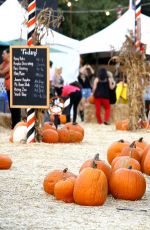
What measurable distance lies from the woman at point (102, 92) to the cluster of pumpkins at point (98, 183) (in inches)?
462

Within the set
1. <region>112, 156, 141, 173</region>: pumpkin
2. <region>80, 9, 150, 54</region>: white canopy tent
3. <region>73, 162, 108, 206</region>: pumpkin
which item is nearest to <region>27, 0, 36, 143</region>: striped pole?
<region>112, 156, 141, 173</region>: pumpkin

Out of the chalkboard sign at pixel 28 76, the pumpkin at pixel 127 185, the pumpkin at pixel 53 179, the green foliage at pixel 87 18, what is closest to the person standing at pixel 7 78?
the chalkboard sign at pixel 28 76

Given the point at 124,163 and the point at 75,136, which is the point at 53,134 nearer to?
the point at 75,136

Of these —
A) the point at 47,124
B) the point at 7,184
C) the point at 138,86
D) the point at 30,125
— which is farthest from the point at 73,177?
the point at 138,86

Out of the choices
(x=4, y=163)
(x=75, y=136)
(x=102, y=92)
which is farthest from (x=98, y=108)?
(x=4, y=163)

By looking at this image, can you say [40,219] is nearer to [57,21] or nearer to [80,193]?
[80,193]

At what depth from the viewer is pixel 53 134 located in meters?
12.9

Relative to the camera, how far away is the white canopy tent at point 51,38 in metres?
19.7

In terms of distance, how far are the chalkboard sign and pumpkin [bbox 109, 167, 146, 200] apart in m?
5.69

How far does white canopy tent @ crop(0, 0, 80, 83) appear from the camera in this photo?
19656mm

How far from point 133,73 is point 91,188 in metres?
9.48

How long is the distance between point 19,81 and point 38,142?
3.63 feet

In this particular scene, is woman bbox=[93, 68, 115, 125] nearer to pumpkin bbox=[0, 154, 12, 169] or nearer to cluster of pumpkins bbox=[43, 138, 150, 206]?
pumpkin bbox=[0, 154, 12, 169]

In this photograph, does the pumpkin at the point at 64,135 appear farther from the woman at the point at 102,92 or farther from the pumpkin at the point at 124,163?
the woman at the point at 102,92
